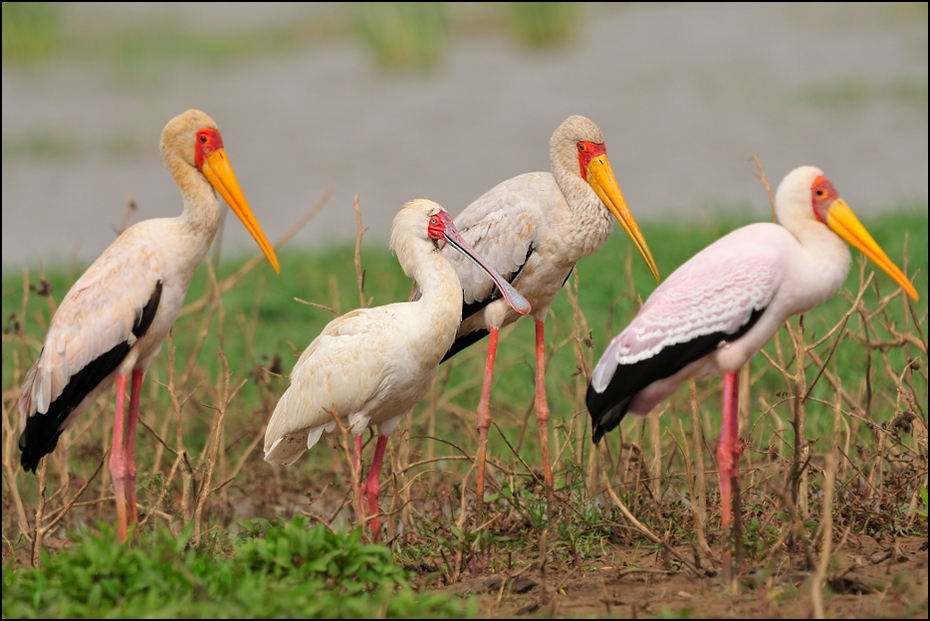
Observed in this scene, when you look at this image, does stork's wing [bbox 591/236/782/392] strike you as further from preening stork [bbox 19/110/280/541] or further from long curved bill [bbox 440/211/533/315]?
Answer: preening stork [bbox 19/110/280/541]

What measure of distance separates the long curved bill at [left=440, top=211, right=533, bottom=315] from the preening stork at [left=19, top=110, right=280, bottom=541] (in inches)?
26.8

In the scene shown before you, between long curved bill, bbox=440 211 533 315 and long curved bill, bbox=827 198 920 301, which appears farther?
long curved bill, bbox=440 211 533 315

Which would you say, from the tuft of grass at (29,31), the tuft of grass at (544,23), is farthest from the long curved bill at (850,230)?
the tuft of grass at (29,31)

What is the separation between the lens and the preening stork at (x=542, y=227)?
556cm

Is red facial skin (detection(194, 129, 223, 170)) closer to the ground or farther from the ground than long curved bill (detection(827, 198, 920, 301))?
farther from the ground

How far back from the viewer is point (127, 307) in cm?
526

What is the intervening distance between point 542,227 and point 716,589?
1825 mm

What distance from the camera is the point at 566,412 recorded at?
834 cm

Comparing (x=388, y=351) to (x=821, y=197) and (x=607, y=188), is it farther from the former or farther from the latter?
(x=821, y=197)

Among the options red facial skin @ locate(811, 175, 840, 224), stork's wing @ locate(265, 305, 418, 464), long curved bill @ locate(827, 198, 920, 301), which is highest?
red facial skin @ locate(811, 175, 840, 224)

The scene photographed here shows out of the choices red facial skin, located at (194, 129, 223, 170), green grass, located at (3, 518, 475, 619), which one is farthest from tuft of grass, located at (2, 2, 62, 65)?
green grass, located at (3, 518, 475, 619)

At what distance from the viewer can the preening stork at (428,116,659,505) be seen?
18.2 feet

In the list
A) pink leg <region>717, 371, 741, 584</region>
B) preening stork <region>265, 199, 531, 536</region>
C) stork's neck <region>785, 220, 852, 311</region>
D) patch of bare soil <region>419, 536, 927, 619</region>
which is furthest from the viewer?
preening stork <region>265, 199, 531, 536</region>

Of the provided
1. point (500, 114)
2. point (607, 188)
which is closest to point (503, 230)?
point (607, 188)
